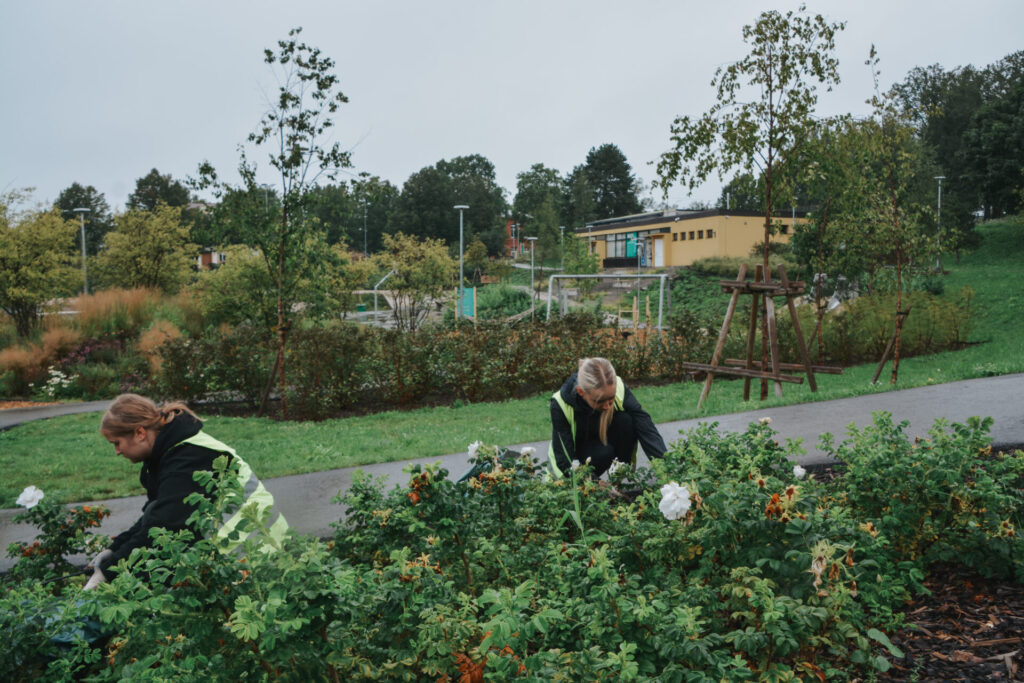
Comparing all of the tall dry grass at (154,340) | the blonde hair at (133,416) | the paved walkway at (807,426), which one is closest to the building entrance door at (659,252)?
the tall dry grass at (154,340)

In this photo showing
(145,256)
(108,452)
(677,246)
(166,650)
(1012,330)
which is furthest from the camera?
(677,246)

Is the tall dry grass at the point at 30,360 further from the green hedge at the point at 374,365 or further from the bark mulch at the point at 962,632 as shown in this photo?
the bark mulch at the point at 962,632

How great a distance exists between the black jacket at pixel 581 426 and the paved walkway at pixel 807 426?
881mm

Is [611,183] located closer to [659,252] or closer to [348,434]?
[659,252]

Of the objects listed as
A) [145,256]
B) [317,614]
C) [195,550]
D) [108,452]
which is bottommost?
[108,452]

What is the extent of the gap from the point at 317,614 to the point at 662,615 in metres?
1.08

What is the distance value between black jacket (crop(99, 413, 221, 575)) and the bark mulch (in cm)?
288

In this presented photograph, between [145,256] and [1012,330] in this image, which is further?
[145,256]

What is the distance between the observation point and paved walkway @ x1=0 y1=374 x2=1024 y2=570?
5.66 m

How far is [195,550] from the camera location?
A: 2.02m

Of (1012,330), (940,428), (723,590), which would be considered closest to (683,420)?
(940,428)

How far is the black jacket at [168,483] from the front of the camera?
10.9ft

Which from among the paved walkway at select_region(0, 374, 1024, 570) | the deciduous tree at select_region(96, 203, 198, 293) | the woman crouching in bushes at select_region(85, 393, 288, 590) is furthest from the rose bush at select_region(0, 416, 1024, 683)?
the deciduous tree at select_region(96, 203, 198, 293)

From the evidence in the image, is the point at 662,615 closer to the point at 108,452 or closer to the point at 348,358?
the point at 108,452
